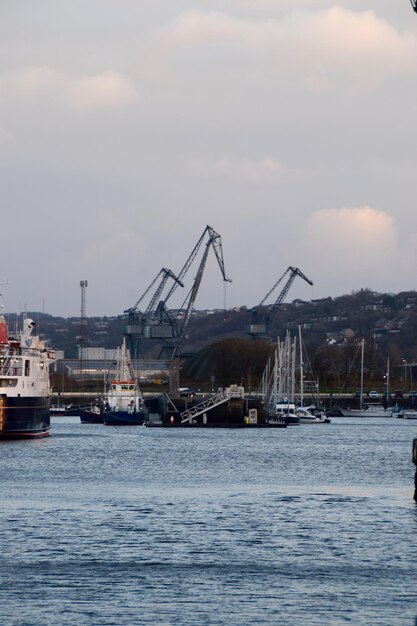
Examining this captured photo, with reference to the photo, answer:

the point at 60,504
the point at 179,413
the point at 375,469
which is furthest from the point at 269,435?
the point at 60,504

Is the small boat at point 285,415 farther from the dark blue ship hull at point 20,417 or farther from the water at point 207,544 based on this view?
the water at point 207,544

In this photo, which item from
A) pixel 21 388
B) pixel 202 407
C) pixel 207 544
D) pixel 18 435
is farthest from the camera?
pixel 202 407

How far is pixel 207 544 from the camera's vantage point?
41750 millimetres

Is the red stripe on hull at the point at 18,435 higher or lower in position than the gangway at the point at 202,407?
lower

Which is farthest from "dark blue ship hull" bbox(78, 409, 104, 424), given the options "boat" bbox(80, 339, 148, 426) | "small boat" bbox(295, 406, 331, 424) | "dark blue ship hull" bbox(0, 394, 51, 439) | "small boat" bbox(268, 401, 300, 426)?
"dark blue ship hull" bbox(0, 394, 51, 439)

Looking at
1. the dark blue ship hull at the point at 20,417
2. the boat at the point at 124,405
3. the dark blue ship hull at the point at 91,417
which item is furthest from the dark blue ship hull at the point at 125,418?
the dark blue ship hull at the point at 20,417

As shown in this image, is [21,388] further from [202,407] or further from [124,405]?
[124,405]

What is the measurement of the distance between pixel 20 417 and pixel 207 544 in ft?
195

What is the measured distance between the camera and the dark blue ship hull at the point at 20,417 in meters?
97.1

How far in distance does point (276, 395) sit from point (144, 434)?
32.3 metres

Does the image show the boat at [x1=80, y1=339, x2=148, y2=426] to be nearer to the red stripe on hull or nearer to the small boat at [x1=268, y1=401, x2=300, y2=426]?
the small boat at [x1=268, y1=401, x2=300, y2=426]

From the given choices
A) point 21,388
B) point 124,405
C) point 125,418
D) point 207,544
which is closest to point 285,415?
point 125,418

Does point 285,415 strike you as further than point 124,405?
No

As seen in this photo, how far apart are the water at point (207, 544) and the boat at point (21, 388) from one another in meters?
19.5
